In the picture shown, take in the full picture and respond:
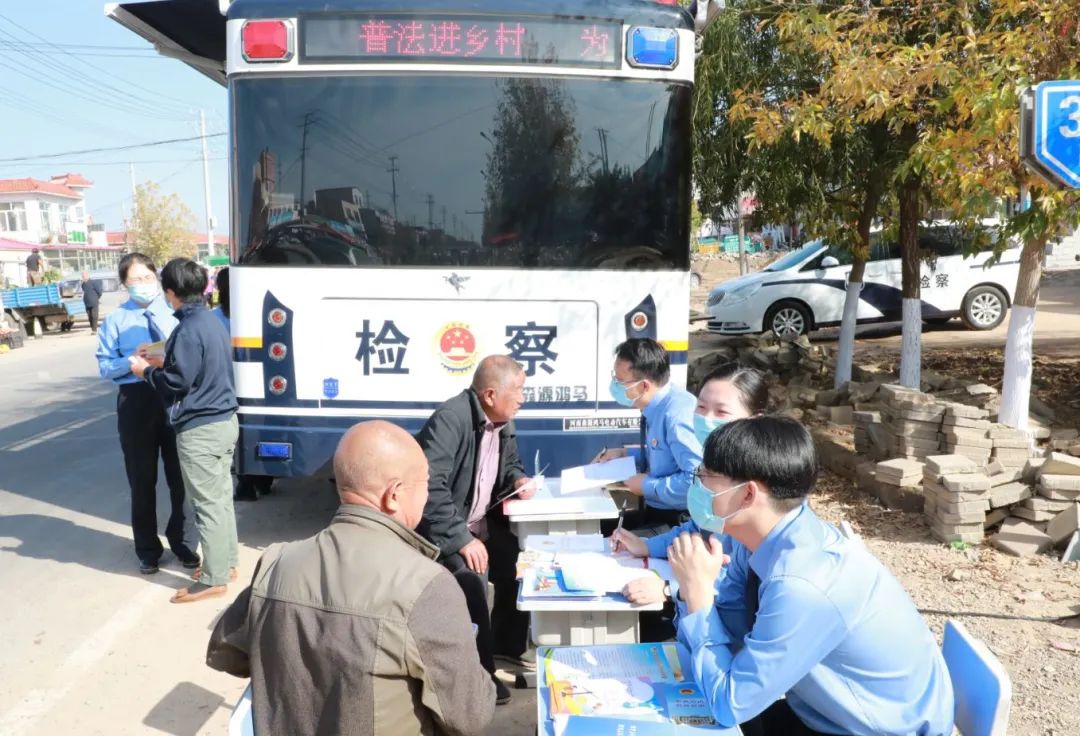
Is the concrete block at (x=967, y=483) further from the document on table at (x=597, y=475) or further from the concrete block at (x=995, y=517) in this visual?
the document on table at (x=597, y=475)

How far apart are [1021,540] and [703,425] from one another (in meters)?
2.84

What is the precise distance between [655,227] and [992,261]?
136 inches

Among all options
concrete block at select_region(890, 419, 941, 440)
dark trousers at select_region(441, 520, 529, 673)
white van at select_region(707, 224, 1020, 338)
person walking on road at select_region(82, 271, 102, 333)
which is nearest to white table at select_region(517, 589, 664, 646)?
dark trousers at select_region(441, 520, 529, 673)

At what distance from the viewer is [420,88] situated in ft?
16.2

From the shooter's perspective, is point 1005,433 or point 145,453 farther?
point 1005,433

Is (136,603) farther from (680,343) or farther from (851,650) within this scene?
(851,650)

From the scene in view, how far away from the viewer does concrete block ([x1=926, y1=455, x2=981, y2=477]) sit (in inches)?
209

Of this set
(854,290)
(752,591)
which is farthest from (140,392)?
(854,290)

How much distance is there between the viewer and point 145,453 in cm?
518

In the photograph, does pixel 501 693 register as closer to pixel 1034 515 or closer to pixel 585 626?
pixel 585 626

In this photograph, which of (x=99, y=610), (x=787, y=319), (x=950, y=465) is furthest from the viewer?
(x=787, y=319)

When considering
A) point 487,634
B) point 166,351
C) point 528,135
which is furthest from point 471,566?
point 528,135

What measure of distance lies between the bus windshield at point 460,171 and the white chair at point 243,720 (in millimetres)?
3316

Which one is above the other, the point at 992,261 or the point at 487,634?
the point at 992,261
